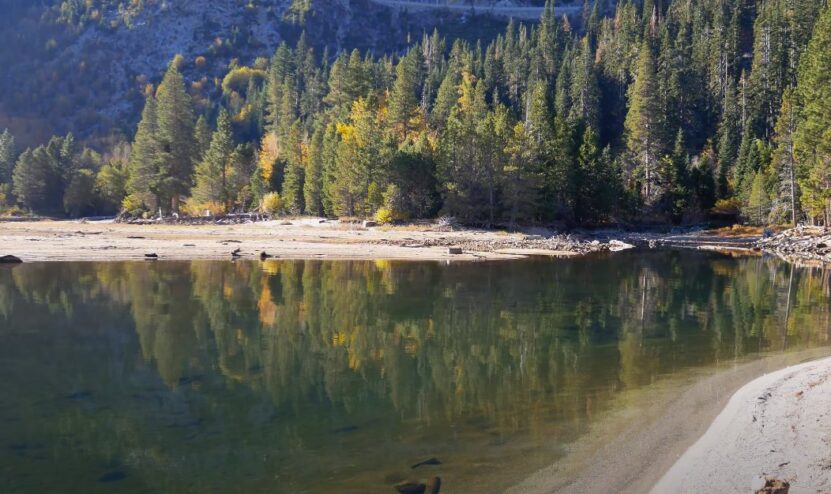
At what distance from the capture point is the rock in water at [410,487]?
8.57 m

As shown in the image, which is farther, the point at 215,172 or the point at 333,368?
the point at 215,172

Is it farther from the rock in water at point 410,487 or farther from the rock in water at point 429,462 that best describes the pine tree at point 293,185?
the rock in water at point 410,487

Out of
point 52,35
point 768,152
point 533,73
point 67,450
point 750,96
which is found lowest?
point 67,450

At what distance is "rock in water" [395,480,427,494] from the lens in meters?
8.57

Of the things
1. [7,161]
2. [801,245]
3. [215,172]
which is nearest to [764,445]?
[801,245]

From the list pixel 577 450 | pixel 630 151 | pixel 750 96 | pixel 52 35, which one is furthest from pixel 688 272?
pixel 52 35

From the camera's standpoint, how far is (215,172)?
77.7m

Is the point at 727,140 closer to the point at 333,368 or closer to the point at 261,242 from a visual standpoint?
the point at 261,242

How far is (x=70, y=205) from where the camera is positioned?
298 feet

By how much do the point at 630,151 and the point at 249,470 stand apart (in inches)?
3340

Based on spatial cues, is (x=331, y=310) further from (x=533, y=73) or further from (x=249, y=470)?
(x=533, y=73)

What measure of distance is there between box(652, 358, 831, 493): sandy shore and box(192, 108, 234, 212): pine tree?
7290 centimetres

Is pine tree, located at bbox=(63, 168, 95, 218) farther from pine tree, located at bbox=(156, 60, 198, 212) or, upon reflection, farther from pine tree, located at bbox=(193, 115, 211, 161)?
pine tree, located at bbox=(193, 115, 211, 161)

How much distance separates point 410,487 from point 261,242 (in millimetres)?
45052
